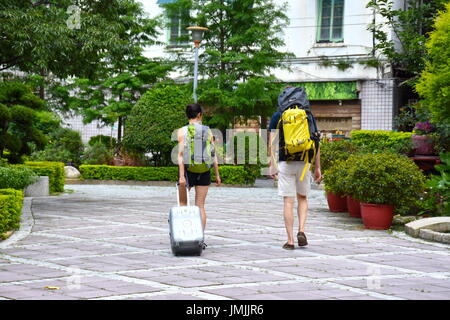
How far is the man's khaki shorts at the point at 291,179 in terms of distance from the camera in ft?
27.9

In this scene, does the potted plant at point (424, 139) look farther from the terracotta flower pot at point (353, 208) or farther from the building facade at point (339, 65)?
the building facade at point (339, 65)

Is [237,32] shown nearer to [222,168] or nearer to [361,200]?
[222,168]

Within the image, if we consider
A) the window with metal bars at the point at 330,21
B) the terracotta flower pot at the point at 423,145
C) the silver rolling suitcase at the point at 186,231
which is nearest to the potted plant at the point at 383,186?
the silver rolling suitcase at the point at 186,231

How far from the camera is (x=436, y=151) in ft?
52.0

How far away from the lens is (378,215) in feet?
35.3

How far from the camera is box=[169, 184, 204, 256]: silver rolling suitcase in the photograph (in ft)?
25.7

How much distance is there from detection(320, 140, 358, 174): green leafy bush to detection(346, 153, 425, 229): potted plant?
3.15 meters

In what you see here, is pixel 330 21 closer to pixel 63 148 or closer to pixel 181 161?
pixel 63 148

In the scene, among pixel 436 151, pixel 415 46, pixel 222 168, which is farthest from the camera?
pixel 222 168

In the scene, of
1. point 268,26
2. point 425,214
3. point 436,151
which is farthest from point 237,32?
point 425,214

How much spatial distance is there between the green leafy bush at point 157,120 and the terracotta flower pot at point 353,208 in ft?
36.8

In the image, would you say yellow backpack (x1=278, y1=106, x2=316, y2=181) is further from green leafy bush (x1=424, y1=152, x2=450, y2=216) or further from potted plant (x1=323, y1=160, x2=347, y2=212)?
green leafy bush (x1=424, y1=152, x2=450, y2=216)
